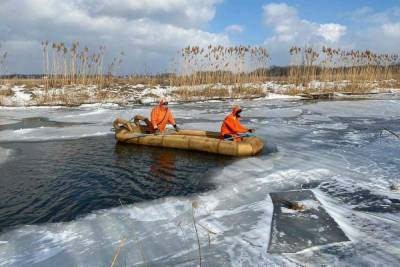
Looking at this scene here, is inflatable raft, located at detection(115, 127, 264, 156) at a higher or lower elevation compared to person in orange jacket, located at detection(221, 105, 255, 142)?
lower

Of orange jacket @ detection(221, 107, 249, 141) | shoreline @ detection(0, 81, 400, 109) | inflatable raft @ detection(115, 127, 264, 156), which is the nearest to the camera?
inflatable raft @ detection(115, 127, 264, 156)

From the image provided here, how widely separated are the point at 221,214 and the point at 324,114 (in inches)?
522

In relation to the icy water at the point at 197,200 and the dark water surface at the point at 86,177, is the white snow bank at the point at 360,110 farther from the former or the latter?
the dark water surface at the point at 86,177

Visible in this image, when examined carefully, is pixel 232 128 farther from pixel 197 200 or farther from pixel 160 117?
pixel 197 200

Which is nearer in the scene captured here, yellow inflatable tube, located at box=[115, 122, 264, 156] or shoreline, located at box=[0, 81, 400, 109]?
yellow inflatable tube, located at box=[115, 122, 264, 156]

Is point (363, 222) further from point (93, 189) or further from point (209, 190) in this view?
point (93, 189)

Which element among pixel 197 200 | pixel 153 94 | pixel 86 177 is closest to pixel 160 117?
pixel 86 177

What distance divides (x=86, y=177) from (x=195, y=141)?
3197 mm

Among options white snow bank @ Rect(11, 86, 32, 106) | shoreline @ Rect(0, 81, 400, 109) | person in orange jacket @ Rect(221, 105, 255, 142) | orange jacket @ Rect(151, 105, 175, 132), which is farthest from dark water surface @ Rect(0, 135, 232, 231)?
white snow bank @ Rect(11, 86, 32, 106)

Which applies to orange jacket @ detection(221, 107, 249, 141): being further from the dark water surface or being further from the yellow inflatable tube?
the dark water surface

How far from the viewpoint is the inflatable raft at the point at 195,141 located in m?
9.65

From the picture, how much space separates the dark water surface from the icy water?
0.09 feet

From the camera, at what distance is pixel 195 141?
34.2 feet

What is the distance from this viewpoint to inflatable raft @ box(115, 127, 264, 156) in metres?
9.65
